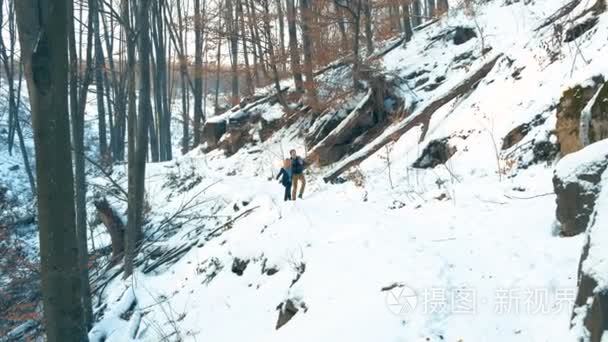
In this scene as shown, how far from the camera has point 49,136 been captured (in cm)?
329

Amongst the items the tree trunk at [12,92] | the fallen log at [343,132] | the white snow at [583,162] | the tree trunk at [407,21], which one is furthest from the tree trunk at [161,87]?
the white snow at [583,162]

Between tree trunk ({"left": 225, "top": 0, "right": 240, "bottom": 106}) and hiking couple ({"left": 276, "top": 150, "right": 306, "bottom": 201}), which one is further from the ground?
tree trunk ({"left": 225, "top": 0, "right": 240, "bottom": 106})

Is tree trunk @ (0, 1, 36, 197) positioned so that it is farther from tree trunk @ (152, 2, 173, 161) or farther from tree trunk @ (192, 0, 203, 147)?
tree trunk @ (192, 0, 203, 147)

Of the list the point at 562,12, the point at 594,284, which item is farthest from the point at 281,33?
the point at 594,284

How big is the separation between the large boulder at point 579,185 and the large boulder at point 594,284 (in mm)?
958

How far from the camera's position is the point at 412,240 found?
5.44 m

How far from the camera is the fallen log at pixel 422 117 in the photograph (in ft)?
34.5

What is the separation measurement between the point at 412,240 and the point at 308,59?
10.0 metres

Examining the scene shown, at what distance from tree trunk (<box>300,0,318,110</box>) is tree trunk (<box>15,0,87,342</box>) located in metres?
11.1

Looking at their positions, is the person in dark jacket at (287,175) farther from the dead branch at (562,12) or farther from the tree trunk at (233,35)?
the tree trunk at (233,35)

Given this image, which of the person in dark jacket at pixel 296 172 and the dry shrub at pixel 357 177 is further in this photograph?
the person in dark jacket at pixel 296 172

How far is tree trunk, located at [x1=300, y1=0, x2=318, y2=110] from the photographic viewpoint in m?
14.2

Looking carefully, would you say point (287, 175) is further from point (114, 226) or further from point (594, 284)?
point (594, 284)

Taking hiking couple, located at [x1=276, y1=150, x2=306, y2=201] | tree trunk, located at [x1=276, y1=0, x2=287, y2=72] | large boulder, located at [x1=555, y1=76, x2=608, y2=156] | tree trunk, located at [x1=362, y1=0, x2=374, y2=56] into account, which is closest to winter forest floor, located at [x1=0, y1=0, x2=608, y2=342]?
large boulder, located at [x1=555, y1=76, x2=608, y2=156]
